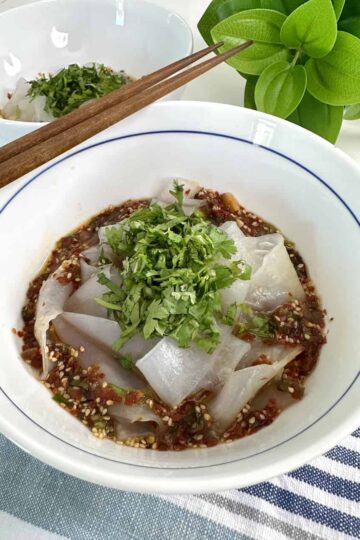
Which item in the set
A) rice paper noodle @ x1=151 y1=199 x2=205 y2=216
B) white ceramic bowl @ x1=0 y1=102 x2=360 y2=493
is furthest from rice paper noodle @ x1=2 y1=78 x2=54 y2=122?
rice paper noodle @ x1=151 y1=199 x2=205 y2=216

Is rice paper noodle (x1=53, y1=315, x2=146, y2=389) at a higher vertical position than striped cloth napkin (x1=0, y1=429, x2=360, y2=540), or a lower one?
higher

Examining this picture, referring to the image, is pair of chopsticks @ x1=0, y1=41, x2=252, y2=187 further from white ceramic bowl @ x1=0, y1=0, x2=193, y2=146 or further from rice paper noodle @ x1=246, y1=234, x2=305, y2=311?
white ceramic bowl @ x1=0, y1=0, x2=193, y2=146

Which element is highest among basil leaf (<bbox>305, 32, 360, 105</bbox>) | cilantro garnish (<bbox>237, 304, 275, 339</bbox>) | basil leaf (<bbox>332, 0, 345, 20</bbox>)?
basil leaf (<bbox>332, 0, 345, 20</bbox>)

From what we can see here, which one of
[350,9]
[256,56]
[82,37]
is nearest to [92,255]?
[256,56]

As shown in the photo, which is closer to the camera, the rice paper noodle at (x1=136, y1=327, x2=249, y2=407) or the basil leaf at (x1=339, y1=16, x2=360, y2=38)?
the rice paper noodle at (x1=136, y1=327, x2=249, y2=407)

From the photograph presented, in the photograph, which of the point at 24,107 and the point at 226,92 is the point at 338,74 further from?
the point at 24,107

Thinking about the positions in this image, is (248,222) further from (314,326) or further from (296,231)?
(314,326)

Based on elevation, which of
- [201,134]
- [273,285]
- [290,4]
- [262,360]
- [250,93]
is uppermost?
[290,4]
